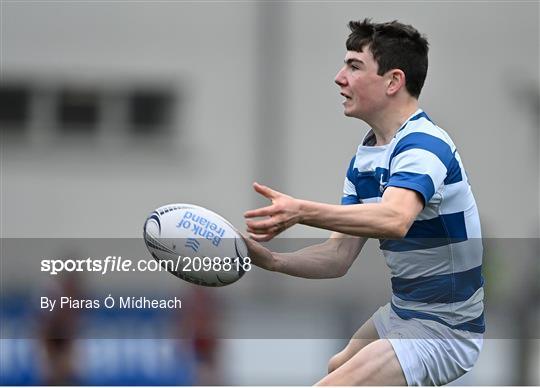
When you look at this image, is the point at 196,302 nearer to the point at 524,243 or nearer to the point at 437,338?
the point at 524,243

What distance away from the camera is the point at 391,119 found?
3582mm

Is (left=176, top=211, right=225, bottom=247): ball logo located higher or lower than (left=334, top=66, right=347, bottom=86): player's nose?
lower

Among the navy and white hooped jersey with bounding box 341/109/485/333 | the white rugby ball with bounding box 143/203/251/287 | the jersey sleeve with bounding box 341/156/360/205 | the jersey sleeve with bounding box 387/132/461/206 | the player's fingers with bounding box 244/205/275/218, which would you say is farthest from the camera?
the jersey sleeve with bounding box 341/156/360/205

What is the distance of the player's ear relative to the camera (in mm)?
3568

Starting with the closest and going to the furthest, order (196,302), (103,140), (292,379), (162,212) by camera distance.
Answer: (162,212) < (292,379) < (196,302) < (103,140)

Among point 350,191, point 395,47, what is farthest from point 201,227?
point 395,47

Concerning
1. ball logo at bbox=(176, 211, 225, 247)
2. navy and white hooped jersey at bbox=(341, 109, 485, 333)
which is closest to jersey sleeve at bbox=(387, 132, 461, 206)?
navy and white hooped jersey at bbox=(341, 109, 485, 333)

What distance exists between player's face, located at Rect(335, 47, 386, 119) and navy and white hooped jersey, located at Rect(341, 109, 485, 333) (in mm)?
152

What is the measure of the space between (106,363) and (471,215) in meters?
3.96

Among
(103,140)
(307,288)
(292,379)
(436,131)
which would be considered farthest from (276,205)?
(103,140)

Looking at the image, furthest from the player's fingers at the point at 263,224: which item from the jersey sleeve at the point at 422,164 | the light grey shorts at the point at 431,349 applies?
the light grey shorts at the point at 431,349

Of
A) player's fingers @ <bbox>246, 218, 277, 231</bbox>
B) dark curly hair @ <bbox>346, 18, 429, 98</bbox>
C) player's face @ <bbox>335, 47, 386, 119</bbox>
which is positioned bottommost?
player's fingers @ <bbox>246, 218, 277, 231</bbox>

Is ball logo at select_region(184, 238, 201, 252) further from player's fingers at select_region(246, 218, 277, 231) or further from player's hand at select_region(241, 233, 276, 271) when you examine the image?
player's fingers at select_region(246, 218, 277, 231)

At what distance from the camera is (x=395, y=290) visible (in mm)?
3674
